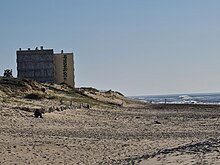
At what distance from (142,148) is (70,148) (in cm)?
247

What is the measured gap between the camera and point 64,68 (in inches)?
3460

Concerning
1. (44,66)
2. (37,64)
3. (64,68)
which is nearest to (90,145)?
(44,66)

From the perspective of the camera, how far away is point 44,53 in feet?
286

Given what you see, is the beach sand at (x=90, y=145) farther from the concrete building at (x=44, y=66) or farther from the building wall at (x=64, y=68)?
the building wall at (x=64, y=68)

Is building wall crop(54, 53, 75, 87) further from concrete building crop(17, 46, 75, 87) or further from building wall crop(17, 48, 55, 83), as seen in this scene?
building wall crop(17, 48, 55, 83)

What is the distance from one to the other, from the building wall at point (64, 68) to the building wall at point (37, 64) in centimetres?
113

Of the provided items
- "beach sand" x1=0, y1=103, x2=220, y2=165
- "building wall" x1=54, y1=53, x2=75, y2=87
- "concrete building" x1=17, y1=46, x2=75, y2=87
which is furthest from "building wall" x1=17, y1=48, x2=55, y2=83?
"beach sand" x1=0, y1=103, x2=220, y2=165

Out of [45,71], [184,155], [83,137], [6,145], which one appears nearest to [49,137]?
[83,137]

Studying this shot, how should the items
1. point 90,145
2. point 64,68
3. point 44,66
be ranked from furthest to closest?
point 64,68 < point 44,66 < point 90,145

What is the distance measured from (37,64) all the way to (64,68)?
429 centimetres

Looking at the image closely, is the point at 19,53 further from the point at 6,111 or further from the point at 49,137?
the point at 49,137

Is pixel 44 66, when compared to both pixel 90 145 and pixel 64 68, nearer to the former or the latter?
pixel 64 68

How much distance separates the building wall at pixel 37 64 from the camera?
286 feet

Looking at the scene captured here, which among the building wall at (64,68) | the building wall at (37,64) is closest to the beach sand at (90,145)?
the building wall at (37,64)
